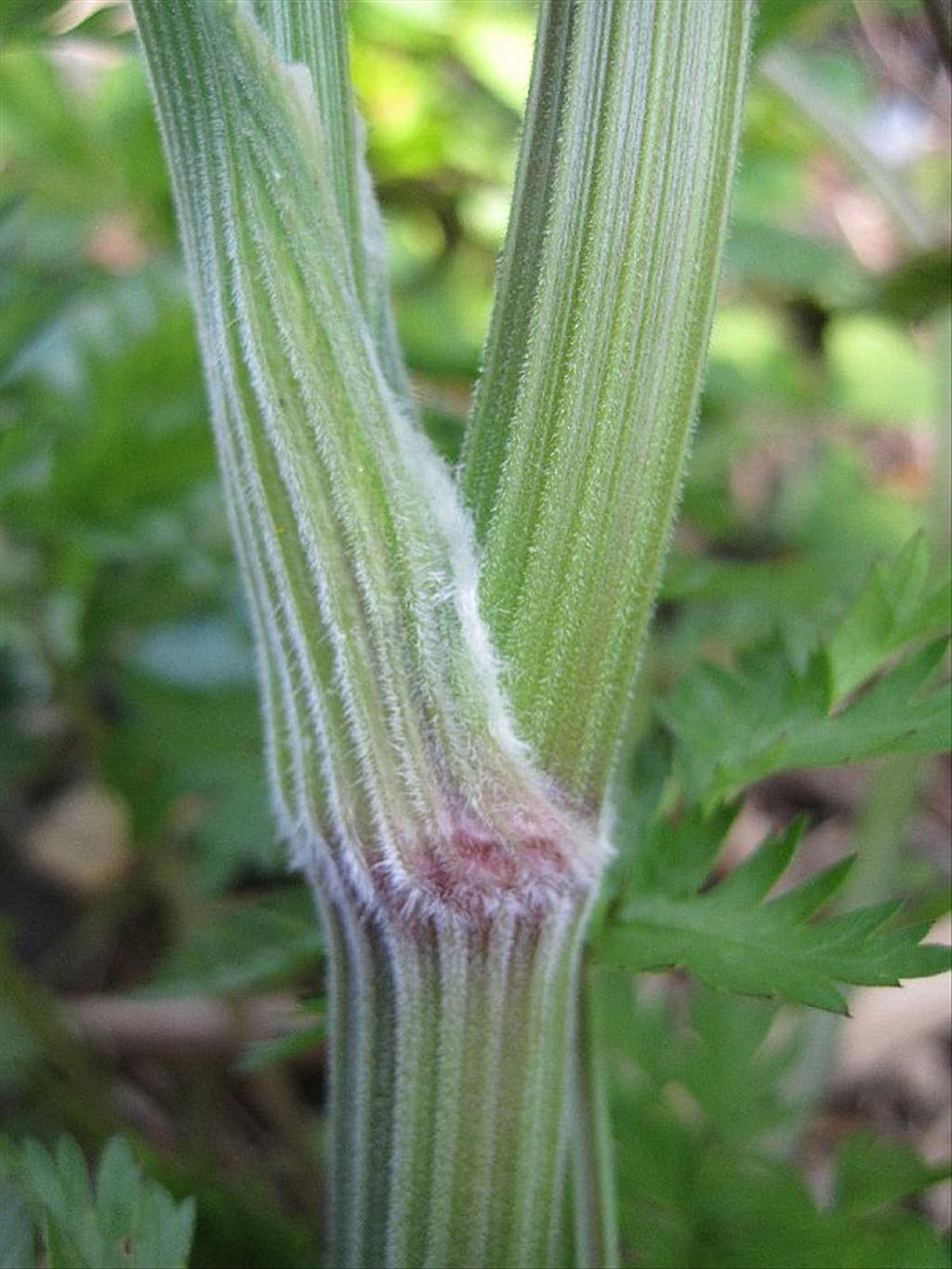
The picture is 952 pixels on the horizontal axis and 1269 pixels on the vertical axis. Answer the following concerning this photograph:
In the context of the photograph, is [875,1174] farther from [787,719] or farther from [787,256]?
[787,256]

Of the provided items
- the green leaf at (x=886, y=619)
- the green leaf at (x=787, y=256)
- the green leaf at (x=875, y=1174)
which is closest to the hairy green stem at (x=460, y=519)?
the green leaf at (x=886, y=619)

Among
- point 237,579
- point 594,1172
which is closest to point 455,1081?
point 594,1172

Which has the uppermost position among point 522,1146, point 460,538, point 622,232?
point 622,232

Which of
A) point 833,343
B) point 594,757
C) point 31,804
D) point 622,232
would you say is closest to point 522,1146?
point 594,757

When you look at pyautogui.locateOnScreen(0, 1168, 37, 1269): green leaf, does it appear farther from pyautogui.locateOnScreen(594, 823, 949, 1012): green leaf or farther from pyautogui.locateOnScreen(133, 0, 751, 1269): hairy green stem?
pyautogui.locateOnScreen(594, 823, 949, 1012): green leaf

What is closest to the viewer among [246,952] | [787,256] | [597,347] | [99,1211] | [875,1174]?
[597,347]

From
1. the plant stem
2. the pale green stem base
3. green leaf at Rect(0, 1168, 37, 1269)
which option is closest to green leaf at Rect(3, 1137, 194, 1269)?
green leaf at Rect(0, 1168, 37, 1269)

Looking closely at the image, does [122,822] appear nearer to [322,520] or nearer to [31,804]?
[31,804]
